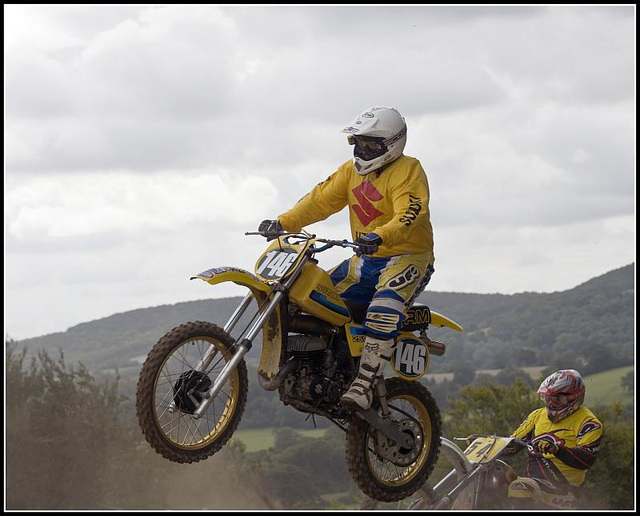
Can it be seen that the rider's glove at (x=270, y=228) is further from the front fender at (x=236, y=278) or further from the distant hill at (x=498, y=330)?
the distant hill at (x=498, y=330)

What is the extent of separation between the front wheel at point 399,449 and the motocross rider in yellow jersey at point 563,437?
4.21m

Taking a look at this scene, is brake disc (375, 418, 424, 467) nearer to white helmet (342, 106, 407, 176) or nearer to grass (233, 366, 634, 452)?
white helmet (342, 106, 407, 176)

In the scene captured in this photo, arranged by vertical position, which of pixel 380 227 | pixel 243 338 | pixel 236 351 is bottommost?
pixel 236 351

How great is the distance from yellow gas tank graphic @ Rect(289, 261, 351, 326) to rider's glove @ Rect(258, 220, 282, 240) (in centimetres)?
43

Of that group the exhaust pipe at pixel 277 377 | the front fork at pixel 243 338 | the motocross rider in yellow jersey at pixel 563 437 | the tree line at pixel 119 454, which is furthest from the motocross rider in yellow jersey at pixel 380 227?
the tree line at pixel 119 454

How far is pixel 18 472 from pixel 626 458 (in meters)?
22.0

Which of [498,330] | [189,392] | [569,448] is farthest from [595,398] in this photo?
[189,392]

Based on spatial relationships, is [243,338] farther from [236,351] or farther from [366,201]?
[366,201]

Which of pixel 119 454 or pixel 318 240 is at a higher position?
pixel 318 240

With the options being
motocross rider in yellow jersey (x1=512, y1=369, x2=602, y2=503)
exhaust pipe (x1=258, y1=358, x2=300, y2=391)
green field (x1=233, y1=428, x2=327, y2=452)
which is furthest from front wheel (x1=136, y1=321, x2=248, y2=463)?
green field (x1=233, y1=428, x2=327, y2=452)

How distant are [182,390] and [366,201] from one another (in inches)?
101

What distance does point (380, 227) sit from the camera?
31.1 feet

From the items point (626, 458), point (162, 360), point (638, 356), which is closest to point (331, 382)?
point (162, 360)

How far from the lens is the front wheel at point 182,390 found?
28.8 feet
